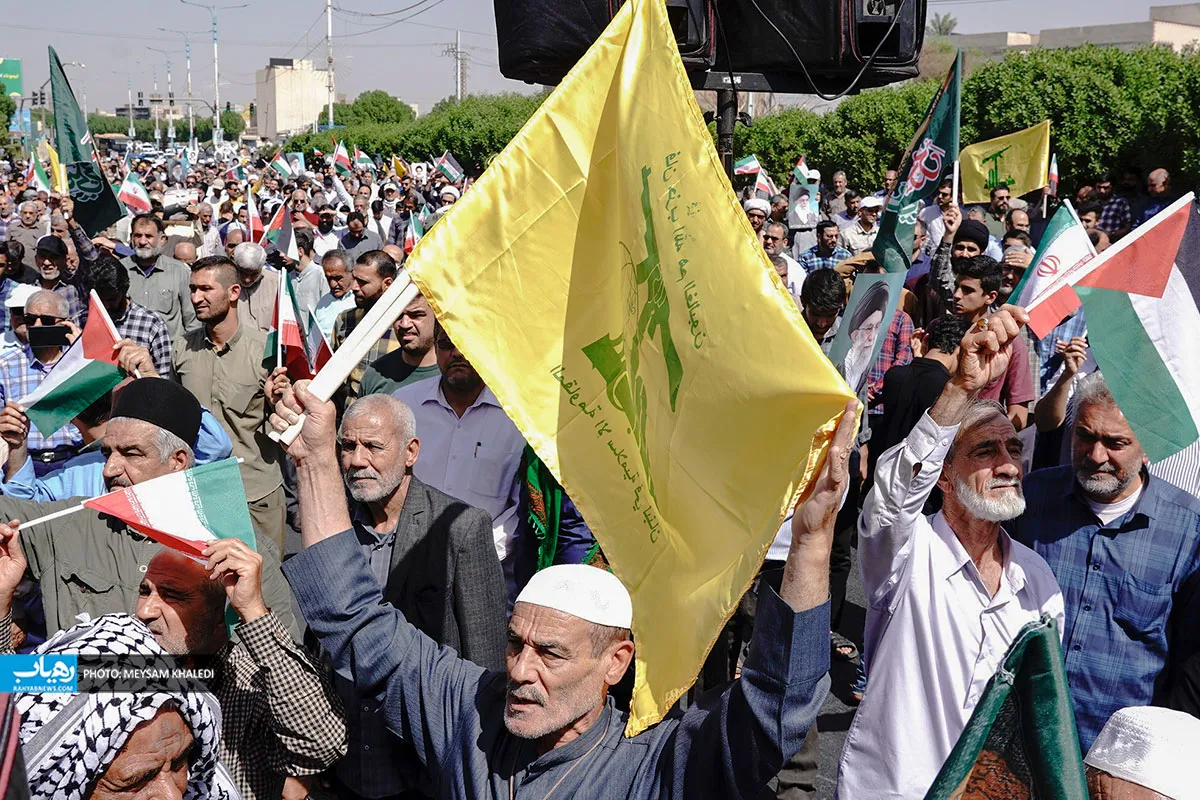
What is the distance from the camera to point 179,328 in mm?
9641

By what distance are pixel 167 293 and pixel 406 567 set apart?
699 centimetres

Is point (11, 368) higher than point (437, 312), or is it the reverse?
point (437, 312)

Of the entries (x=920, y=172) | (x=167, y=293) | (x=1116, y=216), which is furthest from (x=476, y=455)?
(x=1116, y=216)

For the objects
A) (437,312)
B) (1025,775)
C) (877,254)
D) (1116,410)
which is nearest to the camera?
(1025,775)

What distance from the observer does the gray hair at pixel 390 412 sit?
3932 mm

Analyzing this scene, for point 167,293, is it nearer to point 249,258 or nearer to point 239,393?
point 249,258

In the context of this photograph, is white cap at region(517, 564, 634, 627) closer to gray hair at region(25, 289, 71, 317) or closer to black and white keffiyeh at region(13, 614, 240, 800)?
black and white keffiyeh at region(13, 614, 240, 800)

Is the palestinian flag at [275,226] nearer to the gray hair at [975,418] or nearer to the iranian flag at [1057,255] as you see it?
the iranian flag at [1057,255]

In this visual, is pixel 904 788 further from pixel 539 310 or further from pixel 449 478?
pixel 449 478

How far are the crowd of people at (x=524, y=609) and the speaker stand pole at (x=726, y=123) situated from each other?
109 cm

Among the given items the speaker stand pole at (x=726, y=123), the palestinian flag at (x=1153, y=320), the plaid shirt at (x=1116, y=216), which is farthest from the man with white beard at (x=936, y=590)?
the plaid shirt at (x=1116, y=216)

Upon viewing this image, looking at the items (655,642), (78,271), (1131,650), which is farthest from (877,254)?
(78,271)

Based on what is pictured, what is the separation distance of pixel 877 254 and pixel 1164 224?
2.55m

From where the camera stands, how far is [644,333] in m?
2.83
